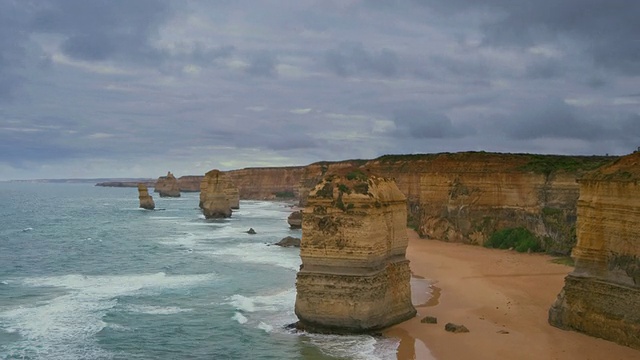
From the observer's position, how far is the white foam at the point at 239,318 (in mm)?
21750

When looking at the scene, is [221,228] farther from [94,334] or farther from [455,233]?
[94,334]

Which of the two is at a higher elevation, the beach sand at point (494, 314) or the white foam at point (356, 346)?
the beach sand at point (494, 314)

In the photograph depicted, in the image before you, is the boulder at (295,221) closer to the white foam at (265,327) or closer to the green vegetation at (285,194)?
the white foam at (265,327)

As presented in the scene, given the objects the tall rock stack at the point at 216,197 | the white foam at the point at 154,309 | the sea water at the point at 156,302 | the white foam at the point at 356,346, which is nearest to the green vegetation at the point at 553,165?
the sea water at the point at 156,302

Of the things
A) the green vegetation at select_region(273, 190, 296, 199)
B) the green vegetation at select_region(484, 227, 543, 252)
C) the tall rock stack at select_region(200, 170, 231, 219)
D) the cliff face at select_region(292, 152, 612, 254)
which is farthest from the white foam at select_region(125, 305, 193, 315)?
the green vegetation at select_region(273, 190, 296, 199)

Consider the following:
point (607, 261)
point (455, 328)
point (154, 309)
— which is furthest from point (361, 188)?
point (154, 309)

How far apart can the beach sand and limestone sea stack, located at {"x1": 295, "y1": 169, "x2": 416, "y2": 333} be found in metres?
1.48

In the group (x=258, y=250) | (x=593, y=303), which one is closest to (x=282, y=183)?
(x=258, y=250)

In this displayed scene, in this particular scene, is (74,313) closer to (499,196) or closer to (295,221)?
(499,196)

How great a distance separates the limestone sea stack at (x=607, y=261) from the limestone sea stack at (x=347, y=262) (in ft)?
20.5

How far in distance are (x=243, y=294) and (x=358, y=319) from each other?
942 cm

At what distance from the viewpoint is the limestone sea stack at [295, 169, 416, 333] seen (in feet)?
62.5

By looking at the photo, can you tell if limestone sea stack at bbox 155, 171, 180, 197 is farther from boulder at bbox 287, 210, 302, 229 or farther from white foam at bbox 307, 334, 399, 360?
white foam at bbox 307, 334, 399, 360

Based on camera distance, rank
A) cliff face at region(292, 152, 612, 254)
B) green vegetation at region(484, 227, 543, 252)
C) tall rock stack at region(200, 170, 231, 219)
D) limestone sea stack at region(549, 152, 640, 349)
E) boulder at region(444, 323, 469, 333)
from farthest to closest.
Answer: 1. tall rock stack at region(200, 170, 231, 219)
2. green vegetation at region(484, 227, 543, 252)
3. cliff face at region(292, 152, 612, 254)
4. boulder at region(444, 323, 469, 333)
5. limestone sea stack at region(549, 152, 640, 349)
